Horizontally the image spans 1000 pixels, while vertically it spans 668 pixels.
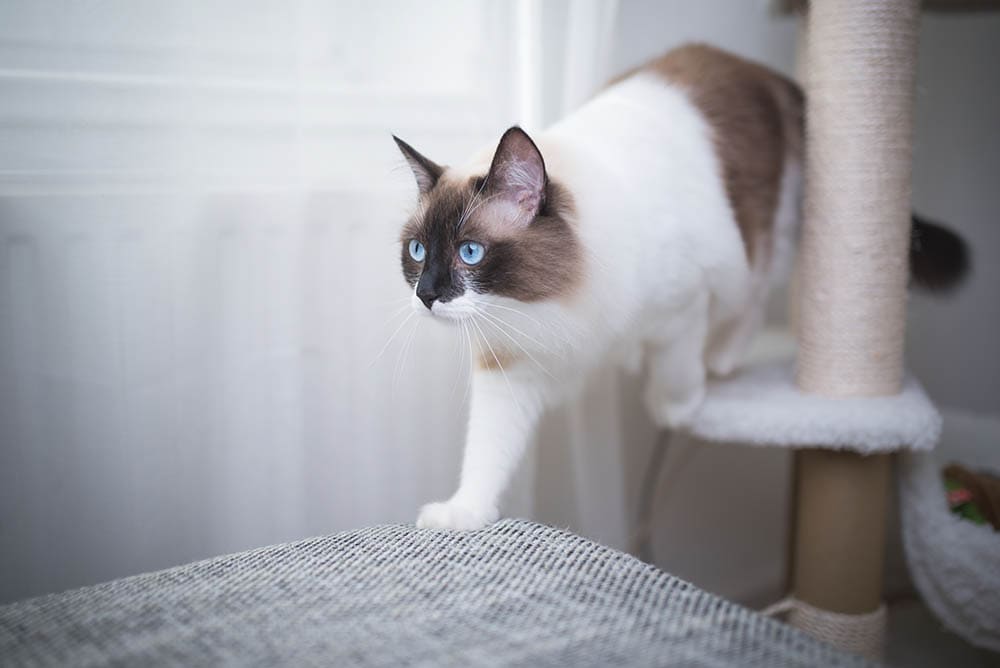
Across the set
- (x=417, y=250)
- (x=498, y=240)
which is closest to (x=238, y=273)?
(x=417, y=250)

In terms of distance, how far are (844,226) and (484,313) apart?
59 centimetres

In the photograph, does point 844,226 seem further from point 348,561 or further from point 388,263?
point 348,561

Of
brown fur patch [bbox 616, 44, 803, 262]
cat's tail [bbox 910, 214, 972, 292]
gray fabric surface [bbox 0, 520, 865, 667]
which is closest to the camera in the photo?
gray fabric surface [bbox 0, 520, 865, 667]

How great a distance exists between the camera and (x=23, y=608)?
2.42 feet

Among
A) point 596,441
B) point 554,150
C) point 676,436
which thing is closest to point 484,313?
point 554,150

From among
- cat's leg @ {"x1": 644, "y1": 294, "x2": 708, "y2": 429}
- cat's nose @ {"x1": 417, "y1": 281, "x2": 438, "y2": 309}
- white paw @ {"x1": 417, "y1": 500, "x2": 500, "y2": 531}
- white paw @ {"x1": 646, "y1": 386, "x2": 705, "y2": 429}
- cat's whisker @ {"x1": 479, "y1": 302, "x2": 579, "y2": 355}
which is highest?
cat's nose @ {"x1": 417, "y1": 281, "x2": 438, "y2": 309}

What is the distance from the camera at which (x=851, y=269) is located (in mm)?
1200

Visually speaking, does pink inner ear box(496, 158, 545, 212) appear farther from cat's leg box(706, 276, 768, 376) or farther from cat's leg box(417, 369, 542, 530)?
cat's leg box(706, 276, 768, 376)

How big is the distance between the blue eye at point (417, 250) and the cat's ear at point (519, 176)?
0.35ft

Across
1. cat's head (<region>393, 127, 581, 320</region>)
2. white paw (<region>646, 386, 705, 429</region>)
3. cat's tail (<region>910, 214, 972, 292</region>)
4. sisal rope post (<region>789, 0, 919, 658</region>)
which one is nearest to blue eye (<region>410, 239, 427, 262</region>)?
cat's head (<region>393, 127, 581, 320</region>)

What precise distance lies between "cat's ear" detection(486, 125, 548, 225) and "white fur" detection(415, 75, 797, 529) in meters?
0.06

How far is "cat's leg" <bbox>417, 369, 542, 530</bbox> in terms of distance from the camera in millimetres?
1022

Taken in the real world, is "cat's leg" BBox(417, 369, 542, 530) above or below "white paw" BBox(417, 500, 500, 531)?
above

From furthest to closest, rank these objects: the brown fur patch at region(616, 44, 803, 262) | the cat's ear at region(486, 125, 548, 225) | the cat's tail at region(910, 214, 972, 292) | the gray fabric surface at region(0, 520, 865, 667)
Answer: the cat's tail at region(910, 214, 972, 292) → the brown fur patch at region(616, 44, 803, 262) → the cat's ear at region(486, 125, 548, 225) → the gray fabric surface at region(0, 520, 865, 667)
